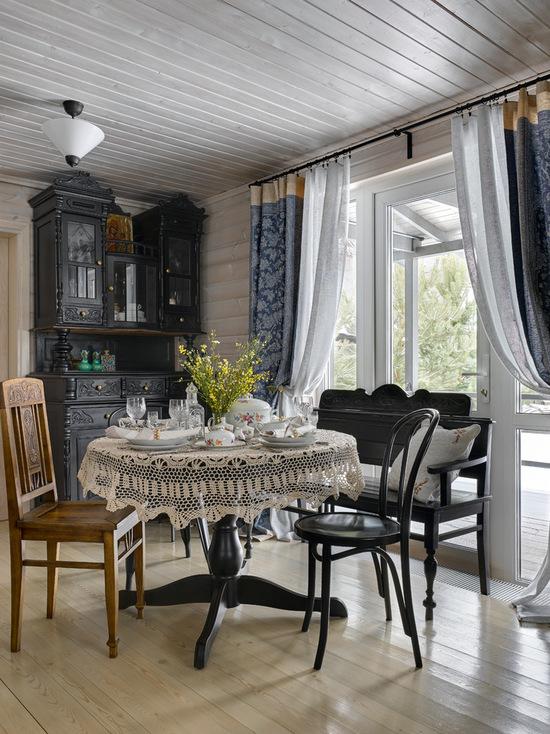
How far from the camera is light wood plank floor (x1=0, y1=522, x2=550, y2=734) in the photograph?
1.91 metres

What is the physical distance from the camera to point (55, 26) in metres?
2.54

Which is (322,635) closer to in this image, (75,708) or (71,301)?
(75,708)

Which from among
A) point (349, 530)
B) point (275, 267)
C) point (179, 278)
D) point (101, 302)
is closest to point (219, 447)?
point (349, 530)

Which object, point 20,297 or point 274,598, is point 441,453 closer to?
point 274,598

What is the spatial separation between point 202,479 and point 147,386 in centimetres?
251

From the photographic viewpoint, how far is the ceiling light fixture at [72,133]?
10.4ft

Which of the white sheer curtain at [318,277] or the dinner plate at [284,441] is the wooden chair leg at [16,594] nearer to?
the dinner plate at [284,441]

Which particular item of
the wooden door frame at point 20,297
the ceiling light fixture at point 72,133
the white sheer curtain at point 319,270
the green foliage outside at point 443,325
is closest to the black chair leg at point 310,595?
the green foliage outside at point 443,325

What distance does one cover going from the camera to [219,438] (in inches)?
88.8

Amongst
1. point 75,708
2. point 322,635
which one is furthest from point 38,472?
point 322,635

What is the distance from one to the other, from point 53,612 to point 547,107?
3.19 meters

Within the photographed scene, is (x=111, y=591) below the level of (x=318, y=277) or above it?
below

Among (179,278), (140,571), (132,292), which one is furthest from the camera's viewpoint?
(179,278)

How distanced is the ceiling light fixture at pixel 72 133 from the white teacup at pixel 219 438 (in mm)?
1883
